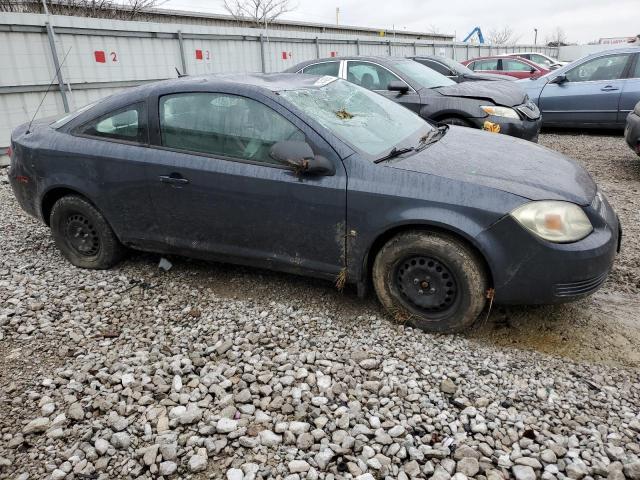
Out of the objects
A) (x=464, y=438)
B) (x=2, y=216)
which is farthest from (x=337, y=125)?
(x=2, y=216)

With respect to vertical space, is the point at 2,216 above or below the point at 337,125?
below

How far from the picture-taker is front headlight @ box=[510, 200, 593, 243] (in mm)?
2709

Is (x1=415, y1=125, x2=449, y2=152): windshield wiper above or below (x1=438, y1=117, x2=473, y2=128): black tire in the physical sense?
above

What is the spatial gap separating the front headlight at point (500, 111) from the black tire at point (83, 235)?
4939 millimetres

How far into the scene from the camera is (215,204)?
11.1 ft

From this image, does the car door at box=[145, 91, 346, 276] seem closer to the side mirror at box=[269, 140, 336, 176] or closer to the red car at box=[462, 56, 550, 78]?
the side mirror at box=[269, 140, 336, 176]

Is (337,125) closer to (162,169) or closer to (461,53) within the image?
(162,169)

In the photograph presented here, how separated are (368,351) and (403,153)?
1.30 m

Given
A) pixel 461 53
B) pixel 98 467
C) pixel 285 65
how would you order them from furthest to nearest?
pixel 461 53
pixel 285 65
pixel 98 467

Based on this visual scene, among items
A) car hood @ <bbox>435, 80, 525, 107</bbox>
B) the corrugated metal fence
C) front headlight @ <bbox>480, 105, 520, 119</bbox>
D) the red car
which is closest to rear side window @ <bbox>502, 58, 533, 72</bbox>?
the red car

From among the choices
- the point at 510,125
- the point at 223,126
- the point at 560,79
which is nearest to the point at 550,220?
the point at 223,126

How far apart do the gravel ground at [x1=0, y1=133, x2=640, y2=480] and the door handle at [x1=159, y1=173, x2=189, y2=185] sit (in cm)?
85

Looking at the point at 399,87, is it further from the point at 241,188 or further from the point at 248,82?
the point at 241,188

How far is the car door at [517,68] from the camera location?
15.9 meters
